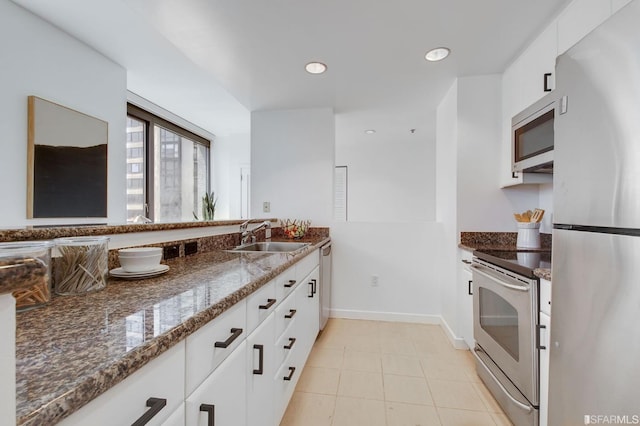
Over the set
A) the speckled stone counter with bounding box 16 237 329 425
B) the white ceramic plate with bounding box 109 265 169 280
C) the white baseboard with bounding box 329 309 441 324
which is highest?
the white ceramic plate with bounding box 109 265 169 280

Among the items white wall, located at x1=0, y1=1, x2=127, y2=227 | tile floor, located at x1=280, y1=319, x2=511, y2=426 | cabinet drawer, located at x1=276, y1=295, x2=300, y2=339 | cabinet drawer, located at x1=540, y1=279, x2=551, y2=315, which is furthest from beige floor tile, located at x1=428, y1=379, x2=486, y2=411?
white wall, located at x1=0, y1=1, x2=127, y2=227

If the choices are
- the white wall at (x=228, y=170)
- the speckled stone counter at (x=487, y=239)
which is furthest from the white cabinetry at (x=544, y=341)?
the white wall at (x=228, y=170)

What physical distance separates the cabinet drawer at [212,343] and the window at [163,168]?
328 cm

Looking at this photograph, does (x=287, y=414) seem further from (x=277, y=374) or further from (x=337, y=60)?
(x=337, y=60)

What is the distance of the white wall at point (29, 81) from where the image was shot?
1.78 m

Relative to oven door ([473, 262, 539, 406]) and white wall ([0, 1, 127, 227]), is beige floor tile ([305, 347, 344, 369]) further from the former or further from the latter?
white wall ([0, 1, 127, 227])

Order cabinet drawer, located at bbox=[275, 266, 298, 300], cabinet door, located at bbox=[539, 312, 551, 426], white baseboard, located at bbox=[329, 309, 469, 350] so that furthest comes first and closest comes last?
1. white baseboard, located at bbox=[329, 309, 469, 350]
2. cabinet drawer, located at bbox=[275, 266, 298, 300]
3. cabinet door, located at bbox=[539, 312, 551, 426]

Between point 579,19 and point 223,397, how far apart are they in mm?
2330

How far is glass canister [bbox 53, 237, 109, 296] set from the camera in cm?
84

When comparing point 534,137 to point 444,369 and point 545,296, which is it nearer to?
point 545,296

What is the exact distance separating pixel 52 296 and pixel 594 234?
172cm

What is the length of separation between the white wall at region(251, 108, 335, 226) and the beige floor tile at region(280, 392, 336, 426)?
1.68 meters

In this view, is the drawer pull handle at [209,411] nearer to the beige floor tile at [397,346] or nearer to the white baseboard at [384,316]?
the beige floor tile at [397,346]

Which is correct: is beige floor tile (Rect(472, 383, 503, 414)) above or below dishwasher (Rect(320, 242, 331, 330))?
below
